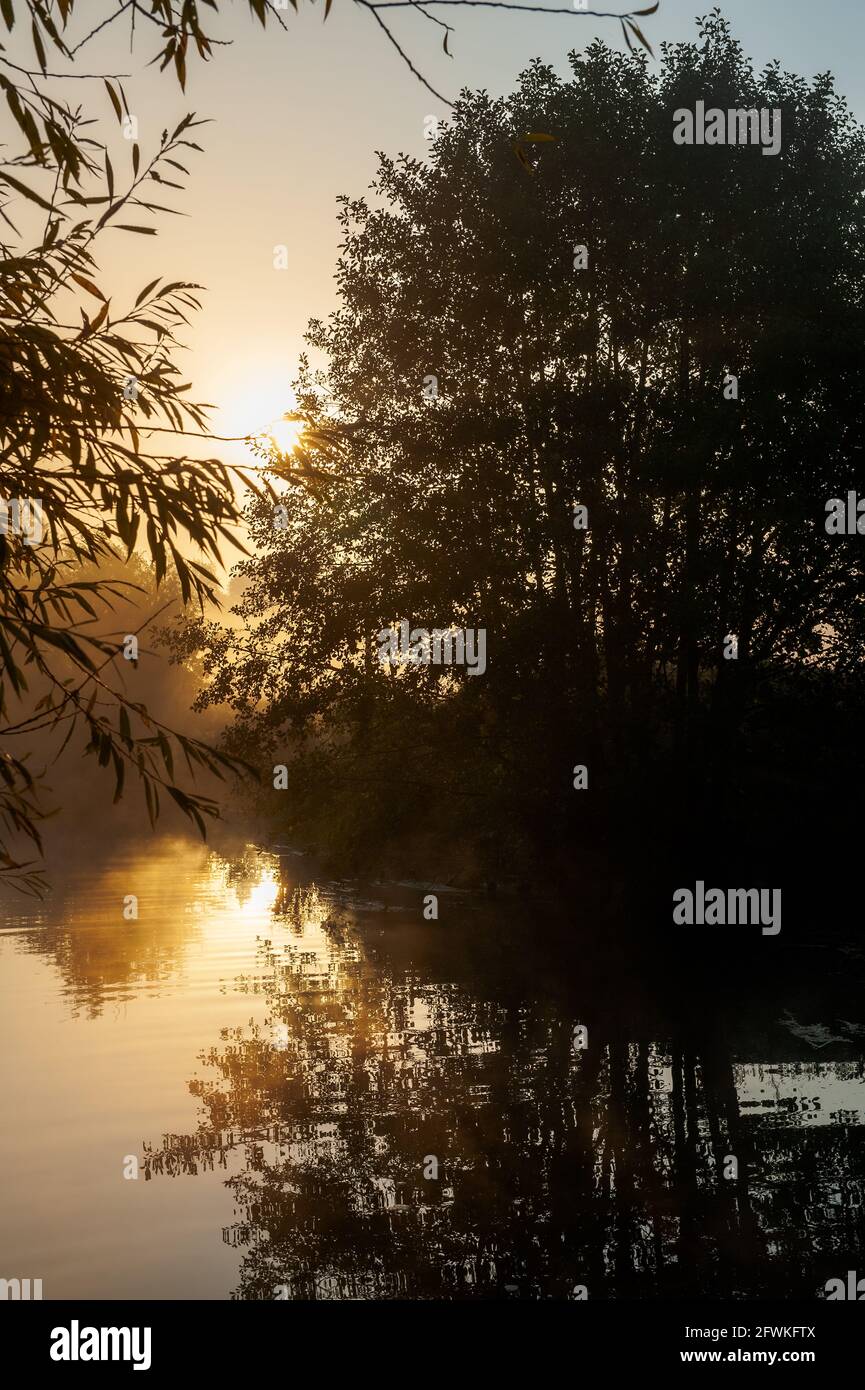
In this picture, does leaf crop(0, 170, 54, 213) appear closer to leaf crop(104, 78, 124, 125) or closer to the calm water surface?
leaf crop(104, 78, 124, 125)

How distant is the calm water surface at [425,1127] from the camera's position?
9.92 m

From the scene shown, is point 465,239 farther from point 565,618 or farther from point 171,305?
point 171,305

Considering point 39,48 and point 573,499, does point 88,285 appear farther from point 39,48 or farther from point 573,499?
point 573,499

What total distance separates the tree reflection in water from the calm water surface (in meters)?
0.03

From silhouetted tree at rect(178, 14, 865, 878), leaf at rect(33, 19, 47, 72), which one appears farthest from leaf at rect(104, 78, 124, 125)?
silhouetted tree at rect(178, 14, 865, 878)

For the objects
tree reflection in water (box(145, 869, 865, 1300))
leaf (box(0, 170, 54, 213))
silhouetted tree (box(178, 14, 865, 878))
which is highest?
silhouetted tree (box(178, 14, 865, 878))

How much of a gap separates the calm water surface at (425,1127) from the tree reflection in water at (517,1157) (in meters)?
0.03

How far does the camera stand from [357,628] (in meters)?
29.9

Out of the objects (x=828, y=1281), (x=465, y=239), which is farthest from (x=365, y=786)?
(x=828, y=1281)

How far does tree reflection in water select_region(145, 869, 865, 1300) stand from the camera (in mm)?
9648

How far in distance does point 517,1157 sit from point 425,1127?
4.63ft

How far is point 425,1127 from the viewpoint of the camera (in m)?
13.8

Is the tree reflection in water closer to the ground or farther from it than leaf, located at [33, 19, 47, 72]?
closer to the ground
